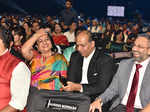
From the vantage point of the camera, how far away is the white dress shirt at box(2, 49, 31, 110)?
240cm

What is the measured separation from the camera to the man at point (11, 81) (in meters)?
2.41

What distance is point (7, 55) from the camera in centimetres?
252

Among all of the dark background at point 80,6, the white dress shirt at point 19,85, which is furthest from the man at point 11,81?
the dark background at point 80,6

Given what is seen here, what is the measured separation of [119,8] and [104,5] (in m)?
3.47

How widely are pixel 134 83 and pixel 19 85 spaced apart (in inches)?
56.7

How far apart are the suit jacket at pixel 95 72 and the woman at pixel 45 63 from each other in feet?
0.43

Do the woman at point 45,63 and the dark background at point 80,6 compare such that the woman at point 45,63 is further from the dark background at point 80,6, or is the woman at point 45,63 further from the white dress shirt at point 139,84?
the dark background at point 80,6

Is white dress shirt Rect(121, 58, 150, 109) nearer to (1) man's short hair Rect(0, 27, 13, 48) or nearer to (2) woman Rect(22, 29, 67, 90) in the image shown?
(2) woman Rect(22, 29, 67, 90)

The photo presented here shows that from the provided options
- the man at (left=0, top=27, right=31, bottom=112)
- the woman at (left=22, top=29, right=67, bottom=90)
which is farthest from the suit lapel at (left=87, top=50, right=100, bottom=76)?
the man at (left=0, top=27, right=31, bottom=112)

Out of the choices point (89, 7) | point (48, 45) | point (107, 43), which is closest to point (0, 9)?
point (89, 7)

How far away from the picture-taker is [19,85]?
7.91 ft

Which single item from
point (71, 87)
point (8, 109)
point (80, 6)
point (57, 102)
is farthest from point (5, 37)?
point (80, 6)

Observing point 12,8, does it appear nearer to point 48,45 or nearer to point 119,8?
point 119,8

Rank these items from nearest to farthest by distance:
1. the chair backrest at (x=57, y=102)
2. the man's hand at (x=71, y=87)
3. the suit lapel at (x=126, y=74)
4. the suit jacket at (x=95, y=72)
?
the chair backrest at (x=57, y=102) → the man's hand at (x=71, y=87) → the suit lapel at (x=126, y=74) → the suit jacket at (x=95, y=72)
